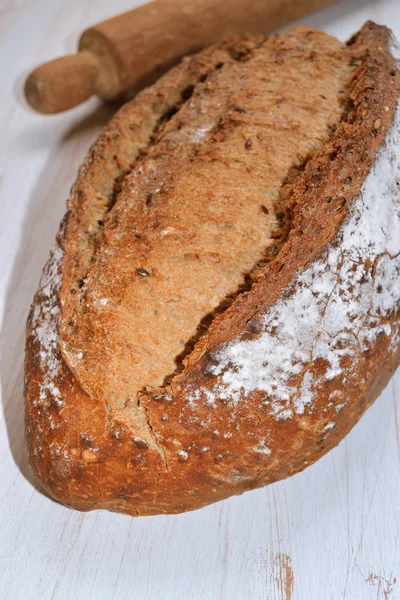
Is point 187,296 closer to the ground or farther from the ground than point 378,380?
farther from the ground

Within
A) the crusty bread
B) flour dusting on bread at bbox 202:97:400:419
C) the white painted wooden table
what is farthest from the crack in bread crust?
the white painted wooden table

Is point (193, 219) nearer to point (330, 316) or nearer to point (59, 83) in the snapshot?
point (330, 316)

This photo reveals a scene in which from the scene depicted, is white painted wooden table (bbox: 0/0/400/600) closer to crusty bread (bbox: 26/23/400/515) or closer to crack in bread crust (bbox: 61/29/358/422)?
crusty bread (bbox: 26/23/400/515)

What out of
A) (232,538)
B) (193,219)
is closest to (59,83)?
(193,219)

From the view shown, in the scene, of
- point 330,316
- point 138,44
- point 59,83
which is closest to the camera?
point 330,316

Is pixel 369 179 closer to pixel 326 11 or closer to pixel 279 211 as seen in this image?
pixel 279 211


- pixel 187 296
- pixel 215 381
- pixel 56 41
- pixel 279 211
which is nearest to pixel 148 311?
pixel 187 296

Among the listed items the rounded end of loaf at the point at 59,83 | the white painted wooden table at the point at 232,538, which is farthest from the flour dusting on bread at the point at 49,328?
the rounded end of loaf at the point at 59,83
